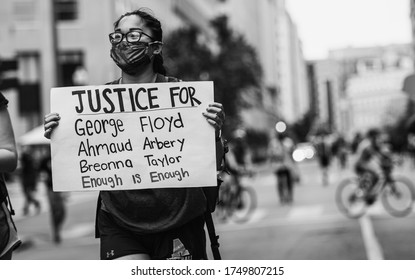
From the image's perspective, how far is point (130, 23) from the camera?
3.17 meters

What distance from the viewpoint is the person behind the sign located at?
119 inches

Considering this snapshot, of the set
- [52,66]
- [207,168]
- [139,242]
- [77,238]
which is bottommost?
[77,238]

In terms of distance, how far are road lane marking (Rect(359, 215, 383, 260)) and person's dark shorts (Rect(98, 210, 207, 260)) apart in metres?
4.36

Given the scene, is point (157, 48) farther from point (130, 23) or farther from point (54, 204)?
point (54, 204)

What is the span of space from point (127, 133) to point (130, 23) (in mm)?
450

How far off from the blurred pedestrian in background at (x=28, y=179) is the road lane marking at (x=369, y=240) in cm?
572

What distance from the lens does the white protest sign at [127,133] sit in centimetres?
328

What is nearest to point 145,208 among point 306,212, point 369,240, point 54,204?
point 369,240

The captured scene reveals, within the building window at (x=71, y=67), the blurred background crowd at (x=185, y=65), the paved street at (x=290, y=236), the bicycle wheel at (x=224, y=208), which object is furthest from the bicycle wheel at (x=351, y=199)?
A: the building window at (x=71, y=67)

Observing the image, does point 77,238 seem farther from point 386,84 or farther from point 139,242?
point 139,242

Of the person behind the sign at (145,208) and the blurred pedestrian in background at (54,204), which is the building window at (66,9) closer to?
the blurred pedestrian in background at (54,204)
